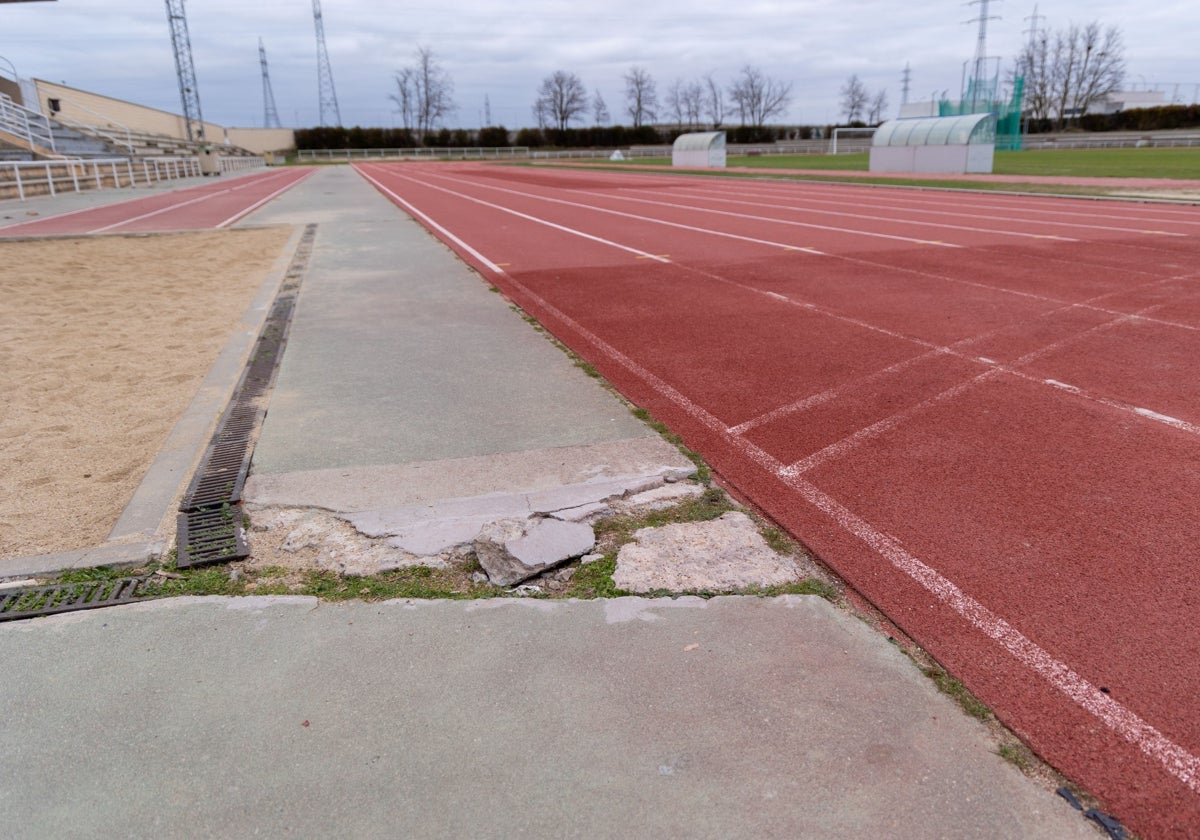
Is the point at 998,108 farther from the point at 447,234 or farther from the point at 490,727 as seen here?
the point at 490,727

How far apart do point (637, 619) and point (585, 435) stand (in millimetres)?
2062

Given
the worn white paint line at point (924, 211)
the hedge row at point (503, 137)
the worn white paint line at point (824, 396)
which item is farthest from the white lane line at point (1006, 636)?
the hedge row at point (503, 137)

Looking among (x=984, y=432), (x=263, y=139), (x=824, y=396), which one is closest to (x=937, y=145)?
(x=824, y=396)

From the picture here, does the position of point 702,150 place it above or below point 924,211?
above

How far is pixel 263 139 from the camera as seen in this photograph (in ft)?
355

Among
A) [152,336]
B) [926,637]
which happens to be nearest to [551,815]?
[926,637]

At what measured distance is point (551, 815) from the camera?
2.28 m

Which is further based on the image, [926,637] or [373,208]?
[373,208]

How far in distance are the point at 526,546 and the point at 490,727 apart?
3.95 ft

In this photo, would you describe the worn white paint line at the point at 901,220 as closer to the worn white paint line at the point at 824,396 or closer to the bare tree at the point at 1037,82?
the worn white paint line at the point at 824,396

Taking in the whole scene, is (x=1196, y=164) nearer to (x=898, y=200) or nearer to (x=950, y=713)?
(x=898, y=200)

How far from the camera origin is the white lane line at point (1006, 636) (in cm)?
245

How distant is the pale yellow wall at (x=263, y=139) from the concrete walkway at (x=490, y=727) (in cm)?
11499

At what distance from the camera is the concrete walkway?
2.28 metres
